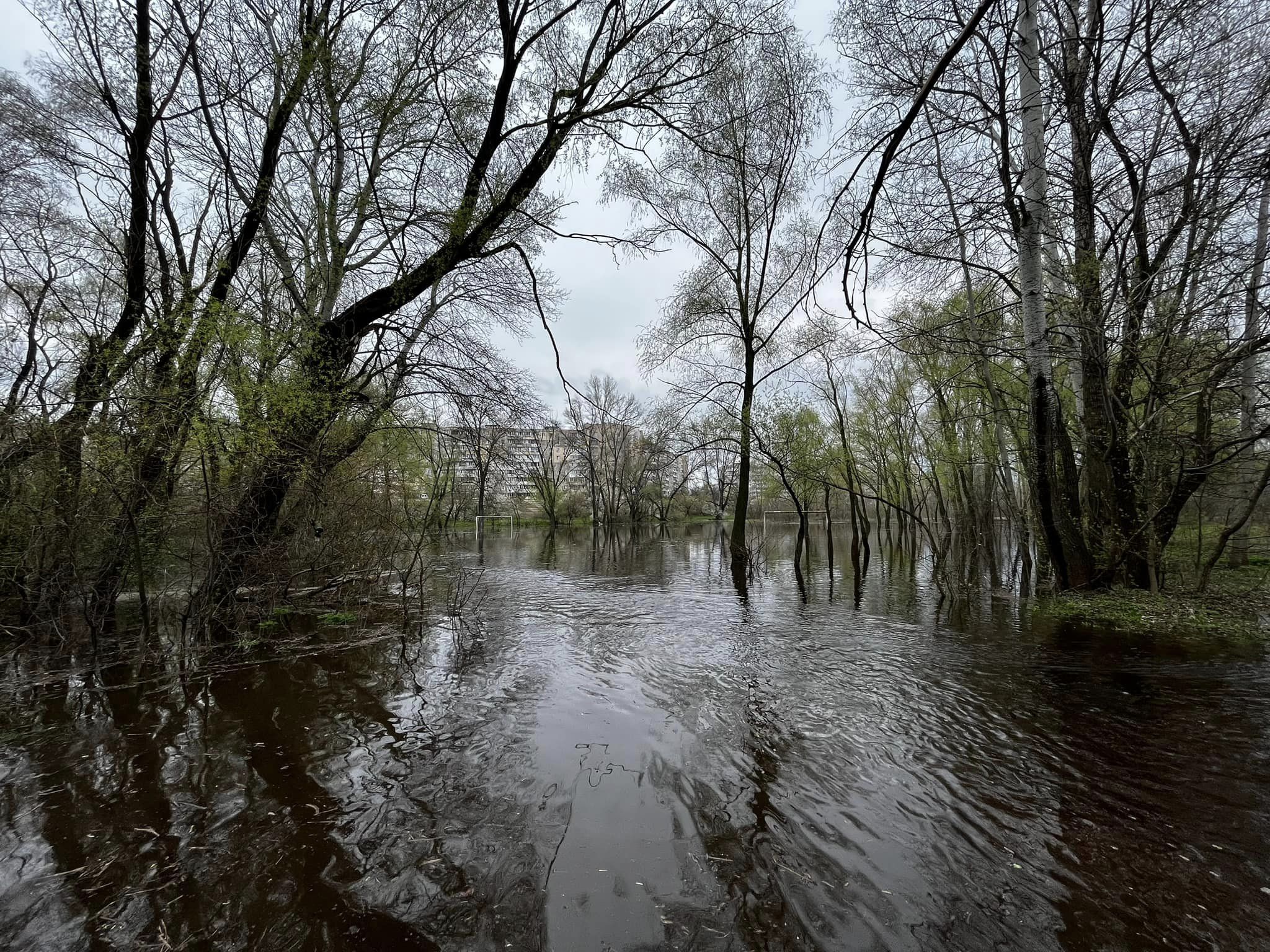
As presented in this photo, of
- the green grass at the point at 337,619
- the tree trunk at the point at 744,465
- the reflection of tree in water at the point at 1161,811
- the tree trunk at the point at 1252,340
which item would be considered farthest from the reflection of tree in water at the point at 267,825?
the tree trunk at the point at 744,465

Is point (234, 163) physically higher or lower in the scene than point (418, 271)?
higher

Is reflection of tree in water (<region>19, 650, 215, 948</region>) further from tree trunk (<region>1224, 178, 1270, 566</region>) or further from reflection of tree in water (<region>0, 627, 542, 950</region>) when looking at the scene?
tree trunk (<region>1224, 178, 1270, 566</region>)

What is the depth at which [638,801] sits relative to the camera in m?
3.33

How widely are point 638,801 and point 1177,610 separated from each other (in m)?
8.93

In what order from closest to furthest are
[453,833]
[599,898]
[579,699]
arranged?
[599,898] → [453,833] → [579,699]

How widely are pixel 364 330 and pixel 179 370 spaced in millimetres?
2421

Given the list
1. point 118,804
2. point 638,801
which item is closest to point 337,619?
point 118,804

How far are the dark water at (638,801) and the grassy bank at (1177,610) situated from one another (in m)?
0.86

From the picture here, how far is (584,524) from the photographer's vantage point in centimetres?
5494

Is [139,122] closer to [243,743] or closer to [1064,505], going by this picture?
[243,743]

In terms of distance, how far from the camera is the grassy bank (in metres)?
6.96

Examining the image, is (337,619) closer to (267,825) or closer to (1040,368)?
(267,825)

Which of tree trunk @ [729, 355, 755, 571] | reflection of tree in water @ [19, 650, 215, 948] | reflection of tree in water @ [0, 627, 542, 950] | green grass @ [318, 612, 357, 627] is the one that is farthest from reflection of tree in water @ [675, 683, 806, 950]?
tree trunk @ [729, 355, 755, 571]

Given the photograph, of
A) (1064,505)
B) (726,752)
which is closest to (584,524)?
(1064,505)
